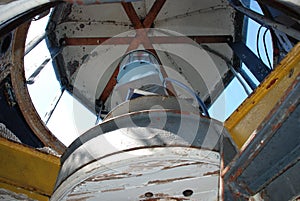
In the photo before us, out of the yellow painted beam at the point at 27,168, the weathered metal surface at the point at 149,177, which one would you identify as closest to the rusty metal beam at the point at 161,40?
the yellow painted beam at the point at 27,168

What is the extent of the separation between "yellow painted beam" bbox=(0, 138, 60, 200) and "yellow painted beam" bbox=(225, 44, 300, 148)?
1.33 m

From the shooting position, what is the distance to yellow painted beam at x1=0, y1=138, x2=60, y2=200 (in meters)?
2.98

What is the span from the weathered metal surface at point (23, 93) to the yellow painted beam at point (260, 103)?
277 cm

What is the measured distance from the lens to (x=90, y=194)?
2.64 m

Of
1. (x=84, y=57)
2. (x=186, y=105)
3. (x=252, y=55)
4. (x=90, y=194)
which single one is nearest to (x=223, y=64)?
(x=252, y=55)

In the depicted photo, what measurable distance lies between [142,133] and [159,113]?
211 millimetres

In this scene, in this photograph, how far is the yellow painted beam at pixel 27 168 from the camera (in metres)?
2.98

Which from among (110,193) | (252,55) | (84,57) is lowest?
(110,193)

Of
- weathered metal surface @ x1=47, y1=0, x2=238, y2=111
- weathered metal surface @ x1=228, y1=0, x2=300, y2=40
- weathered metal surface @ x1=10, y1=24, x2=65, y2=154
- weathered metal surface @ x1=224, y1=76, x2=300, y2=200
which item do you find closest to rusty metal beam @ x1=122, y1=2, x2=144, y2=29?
weathered metal surface @ x1=47, y1=0, x2=238, y2=111

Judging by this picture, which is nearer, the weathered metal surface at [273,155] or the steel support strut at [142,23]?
the weathered metal surface at [273,155]

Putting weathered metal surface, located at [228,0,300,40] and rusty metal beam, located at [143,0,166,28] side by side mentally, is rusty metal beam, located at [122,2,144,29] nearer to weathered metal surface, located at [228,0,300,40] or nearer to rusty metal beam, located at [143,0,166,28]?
rusty metal beam, located at [143,0,166,28]

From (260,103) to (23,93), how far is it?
117 inches

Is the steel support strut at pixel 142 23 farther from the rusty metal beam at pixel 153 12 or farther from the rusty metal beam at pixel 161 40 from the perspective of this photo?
the rusty metal beam at pixel 161 40

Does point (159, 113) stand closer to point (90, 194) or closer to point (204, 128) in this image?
point (204, 128)
